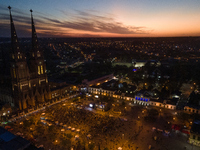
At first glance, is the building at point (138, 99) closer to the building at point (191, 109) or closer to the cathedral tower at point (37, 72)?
the building at point (191, 109)

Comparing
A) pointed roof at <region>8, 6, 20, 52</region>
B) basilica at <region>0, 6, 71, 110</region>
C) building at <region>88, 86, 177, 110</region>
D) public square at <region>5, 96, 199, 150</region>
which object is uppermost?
pointed roof at <region>8, 6, 20, 52</region>

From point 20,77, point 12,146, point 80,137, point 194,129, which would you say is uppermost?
point 20,77

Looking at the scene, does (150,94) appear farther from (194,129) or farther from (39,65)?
(39,65)

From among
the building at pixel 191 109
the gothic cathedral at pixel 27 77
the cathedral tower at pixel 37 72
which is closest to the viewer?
the gothic cathedral at pixel 27 77

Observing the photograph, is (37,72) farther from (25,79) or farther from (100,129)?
(100,129)

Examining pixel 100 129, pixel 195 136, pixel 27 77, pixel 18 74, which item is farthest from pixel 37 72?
pixel 195 136

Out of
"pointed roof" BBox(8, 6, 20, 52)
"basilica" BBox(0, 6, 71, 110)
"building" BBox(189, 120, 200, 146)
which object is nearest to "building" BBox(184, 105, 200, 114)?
"building" BBox(189, 120, 200, 146)

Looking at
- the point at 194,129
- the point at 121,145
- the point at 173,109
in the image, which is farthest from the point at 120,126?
the point at 173,109

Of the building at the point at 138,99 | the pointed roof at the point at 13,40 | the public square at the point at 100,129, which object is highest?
the pointed roof at the point at 13,40

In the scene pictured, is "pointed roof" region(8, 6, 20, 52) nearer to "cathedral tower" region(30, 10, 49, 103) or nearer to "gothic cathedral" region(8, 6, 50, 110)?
"gothic cathedral" region(8, 6, 50, 110)

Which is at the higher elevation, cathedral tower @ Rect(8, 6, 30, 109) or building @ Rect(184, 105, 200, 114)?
cathedral tower @ Rect(8, 6, 30, 109)

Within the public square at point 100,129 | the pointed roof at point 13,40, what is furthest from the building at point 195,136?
the pointed roof at point 13,40
